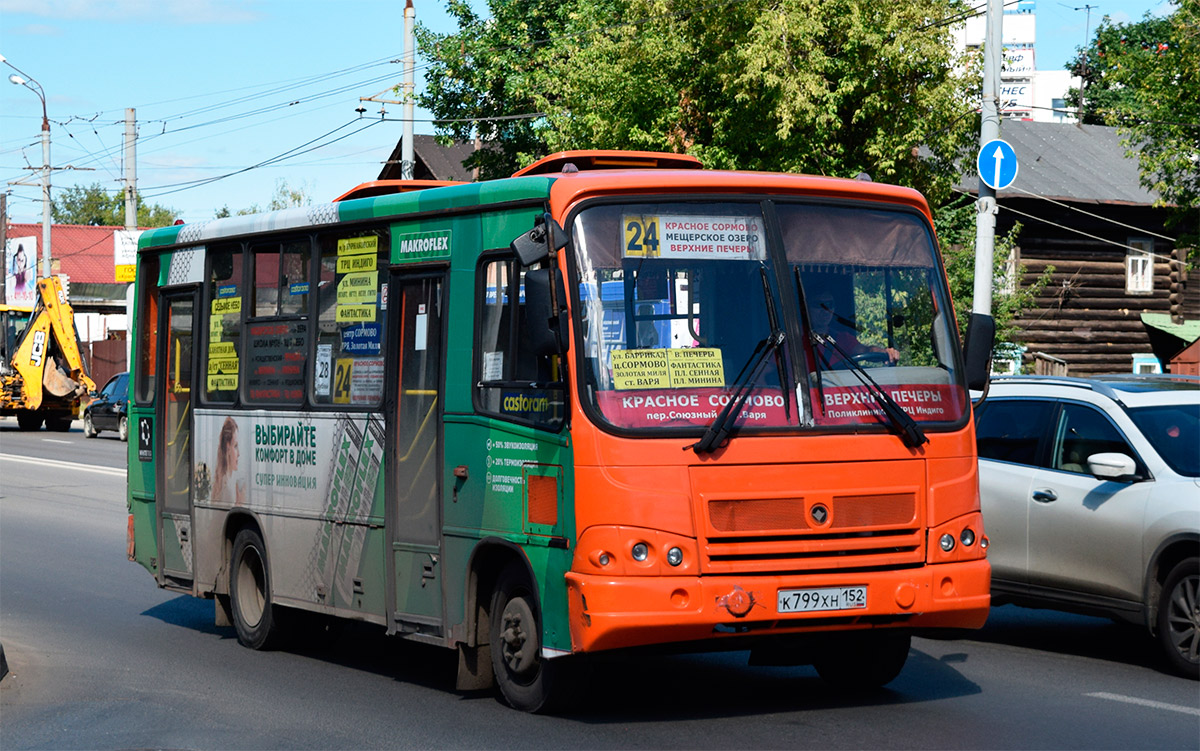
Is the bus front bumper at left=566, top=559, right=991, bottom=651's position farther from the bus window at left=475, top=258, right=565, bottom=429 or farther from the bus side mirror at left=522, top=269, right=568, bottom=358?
the bus side mirror at left=522, top=269, right=568, bottom=358

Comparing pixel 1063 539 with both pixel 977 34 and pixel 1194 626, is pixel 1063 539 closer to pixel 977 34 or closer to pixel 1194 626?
pixel 1194 626

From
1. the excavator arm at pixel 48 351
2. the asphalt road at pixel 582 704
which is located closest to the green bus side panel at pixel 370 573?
the asphalt road at pixel 582 704

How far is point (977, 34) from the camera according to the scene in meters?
55.9

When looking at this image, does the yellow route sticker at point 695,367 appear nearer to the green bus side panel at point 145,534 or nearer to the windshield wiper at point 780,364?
the windshield wiper at point 780,364

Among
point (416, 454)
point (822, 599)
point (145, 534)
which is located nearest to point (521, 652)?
point (416, 454)

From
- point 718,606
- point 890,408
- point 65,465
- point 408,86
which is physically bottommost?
point 65,465

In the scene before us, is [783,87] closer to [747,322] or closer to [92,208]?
[747,322]

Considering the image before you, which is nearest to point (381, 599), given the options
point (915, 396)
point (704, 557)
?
point (704, 557)

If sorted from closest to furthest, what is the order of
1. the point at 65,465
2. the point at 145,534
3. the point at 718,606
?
the point at 718,606
the point at 145,534
the point at 65,465

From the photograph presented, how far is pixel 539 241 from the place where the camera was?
7.64 m

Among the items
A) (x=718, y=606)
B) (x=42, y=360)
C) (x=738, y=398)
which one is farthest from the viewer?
(x=42, y=360)

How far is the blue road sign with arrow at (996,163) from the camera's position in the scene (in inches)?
680

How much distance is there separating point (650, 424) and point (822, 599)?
3.76ft

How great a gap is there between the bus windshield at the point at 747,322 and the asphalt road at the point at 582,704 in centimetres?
134
